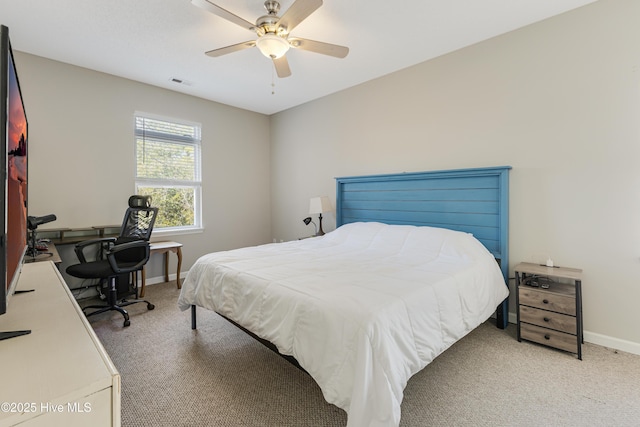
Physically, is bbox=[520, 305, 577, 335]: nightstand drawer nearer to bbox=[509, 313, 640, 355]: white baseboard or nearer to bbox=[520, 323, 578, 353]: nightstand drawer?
bbox=[520, 323, 578, 353]: nightstand drawer

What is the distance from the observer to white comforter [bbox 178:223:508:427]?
1308 mm

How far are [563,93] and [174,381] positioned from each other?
3792 mm

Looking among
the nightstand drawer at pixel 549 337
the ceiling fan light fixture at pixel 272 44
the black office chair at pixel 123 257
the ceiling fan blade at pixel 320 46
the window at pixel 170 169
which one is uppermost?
the ceiling fan blade at pixel 320 46

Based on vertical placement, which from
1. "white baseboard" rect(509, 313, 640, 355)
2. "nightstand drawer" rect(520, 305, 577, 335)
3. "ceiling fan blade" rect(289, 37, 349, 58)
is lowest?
"white baseboard" rect(509, 313, 640, 355)

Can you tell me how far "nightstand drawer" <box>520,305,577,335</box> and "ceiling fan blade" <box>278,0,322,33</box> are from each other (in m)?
2.77

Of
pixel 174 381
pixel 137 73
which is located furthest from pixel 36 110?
pixel 174 381

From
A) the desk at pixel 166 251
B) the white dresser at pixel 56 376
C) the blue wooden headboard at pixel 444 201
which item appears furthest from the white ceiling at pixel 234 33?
the white dresser at pixel 56 376

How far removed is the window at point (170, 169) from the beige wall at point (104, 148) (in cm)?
12

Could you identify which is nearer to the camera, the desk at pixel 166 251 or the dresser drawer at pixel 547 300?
the dresser drawer at pixel 547 300

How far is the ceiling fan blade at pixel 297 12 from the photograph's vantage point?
1868mm

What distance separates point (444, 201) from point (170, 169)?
12.2 feet

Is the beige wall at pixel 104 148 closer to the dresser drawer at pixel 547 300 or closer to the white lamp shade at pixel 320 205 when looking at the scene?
the white lamp shade at pixel 320 205

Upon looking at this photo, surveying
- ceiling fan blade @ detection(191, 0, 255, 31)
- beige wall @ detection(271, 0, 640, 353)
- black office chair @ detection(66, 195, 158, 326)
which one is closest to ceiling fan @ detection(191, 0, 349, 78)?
ceiling fan blade @ detection(191, 0, 255, 31)

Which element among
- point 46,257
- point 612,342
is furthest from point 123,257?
point 612,342
